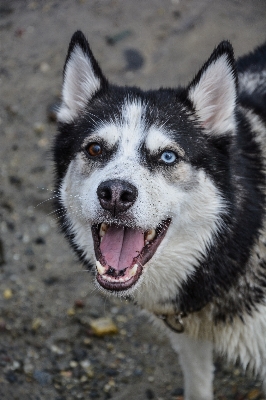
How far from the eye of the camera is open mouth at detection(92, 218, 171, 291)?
3117mm

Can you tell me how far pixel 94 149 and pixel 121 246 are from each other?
1.89 feet

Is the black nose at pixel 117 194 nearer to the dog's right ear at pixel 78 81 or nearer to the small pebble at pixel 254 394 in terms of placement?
the dog's right ear at pixel 78 81

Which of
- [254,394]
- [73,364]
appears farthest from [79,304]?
[254,394]

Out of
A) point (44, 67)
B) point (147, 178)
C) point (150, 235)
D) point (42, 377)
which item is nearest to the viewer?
point (147, 178)

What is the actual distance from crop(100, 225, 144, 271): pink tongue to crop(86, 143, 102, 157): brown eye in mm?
423

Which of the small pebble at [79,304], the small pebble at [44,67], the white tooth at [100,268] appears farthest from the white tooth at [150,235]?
the small pebble at [44,67]

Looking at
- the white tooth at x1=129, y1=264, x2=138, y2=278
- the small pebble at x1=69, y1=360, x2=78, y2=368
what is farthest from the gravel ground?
the white tooth at x1=129, y1=264, x2=138, y2=278

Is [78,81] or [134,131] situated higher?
[78,81]

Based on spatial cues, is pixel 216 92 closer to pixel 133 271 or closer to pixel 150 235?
pixel 150 235

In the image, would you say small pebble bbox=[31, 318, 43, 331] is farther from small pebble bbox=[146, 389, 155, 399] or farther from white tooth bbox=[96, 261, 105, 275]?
white tooth bbox=[96, 261, 105, 275]

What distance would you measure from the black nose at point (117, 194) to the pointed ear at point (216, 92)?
2.41 feet

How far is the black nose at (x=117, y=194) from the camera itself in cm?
297

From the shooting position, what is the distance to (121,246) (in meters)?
3.19

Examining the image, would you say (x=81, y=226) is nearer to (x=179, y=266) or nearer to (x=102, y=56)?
(x=179, y=266)
